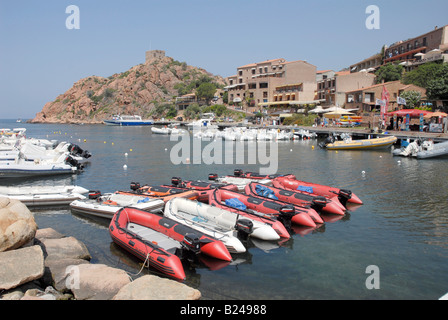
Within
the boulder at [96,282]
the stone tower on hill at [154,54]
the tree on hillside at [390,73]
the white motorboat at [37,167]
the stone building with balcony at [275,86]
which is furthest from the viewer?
the stone tower on hill at [154,54]

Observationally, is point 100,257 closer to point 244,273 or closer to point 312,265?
point 244,273

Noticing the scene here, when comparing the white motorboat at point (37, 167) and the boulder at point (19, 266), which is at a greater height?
the white motorboat at point (37, 167)

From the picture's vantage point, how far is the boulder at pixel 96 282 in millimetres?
8547

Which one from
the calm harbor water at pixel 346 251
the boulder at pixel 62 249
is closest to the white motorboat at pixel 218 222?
the calm harbor water at pixel 346 251

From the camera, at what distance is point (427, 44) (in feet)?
212

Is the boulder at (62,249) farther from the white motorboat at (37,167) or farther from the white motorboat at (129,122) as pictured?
the white motorboat at (129,122)

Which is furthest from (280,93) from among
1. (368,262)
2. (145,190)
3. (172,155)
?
(368,262)

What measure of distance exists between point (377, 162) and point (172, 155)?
68.4 ft

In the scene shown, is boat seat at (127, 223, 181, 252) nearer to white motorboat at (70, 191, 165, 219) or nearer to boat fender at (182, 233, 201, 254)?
boat fender at (182, 233, 201, 254)

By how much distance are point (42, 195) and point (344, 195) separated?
1566 cm

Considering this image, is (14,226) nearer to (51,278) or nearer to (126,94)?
(51,278)

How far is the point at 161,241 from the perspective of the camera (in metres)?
11.9

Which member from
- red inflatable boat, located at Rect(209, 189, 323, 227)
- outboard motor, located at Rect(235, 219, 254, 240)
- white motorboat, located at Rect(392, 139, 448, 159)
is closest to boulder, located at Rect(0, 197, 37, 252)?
outboard motor, located at Rect(235, 219, 254, 240)

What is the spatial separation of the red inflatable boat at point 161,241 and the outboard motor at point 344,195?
26.6ft
